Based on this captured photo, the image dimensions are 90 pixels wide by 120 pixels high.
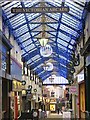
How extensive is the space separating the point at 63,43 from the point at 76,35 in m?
6.18

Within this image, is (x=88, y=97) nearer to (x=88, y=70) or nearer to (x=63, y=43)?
(x=88, y=70)

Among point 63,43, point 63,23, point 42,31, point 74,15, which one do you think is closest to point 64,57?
point 63,43

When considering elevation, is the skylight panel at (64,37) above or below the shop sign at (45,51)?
above

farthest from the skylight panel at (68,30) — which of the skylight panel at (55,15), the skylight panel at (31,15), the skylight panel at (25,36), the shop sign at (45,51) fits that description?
the shop sign at (45,51)

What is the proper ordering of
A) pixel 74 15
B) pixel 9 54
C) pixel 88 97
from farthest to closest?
1. pixel 9 54
2. pixel 74 15
3. pixel 88 97

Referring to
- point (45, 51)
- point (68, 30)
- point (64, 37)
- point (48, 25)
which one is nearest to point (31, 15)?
point (48, 25)

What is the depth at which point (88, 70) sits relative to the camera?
889 inches

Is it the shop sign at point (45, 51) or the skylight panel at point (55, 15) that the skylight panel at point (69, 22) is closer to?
the skylight panel at point (55, 15)

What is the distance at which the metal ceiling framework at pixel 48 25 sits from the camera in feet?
73.7

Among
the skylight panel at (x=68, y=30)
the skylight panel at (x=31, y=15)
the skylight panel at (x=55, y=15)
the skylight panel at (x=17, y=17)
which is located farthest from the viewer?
the skylight panel at (x=68, y=30)

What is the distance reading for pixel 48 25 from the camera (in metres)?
30.6

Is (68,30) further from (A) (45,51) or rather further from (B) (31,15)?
(A) (45,51)

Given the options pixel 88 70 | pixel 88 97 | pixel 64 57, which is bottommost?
pixel 88 97

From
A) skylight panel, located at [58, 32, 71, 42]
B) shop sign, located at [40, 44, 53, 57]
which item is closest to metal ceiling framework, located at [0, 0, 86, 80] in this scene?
skylight panel, located at [58, 32, 71, 42]
